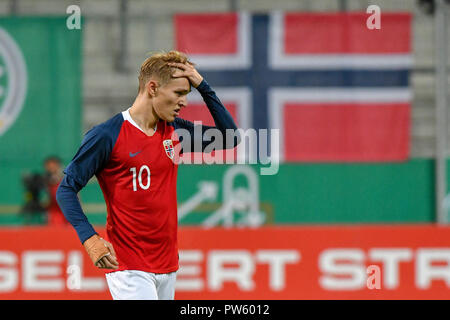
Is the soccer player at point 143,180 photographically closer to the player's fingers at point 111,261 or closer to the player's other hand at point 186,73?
the player's other hand at point 186,73

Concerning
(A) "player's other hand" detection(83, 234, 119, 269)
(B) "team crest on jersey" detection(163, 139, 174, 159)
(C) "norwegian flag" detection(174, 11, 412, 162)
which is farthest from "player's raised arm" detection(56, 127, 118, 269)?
(C) "norwegian flag" detection(174, 11, 412, 162)

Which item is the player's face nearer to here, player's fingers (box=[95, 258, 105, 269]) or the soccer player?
the soccer player

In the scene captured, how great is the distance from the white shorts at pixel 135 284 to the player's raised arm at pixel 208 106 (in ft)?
2.59

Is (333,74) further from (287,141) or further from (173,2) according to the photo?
(173,2)

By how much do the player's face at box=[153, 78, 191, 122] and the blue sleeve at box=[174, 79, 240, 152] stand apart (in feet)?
0.42

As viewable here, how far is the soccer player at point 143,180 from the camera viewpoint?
12.4 feet

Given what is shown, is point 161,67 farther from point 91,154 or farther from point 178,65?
point 91,154

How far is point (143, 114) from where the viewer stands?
3891 mm

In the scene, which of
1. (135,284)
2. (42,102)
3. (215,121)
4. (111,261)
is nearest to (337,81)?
(42,102)

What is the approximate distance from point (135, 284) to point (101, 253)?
1.04ft

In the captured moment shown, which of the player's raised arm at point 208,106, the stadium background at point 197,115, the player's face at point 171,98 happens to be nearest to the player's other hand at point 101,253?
the player's face at point 171,98

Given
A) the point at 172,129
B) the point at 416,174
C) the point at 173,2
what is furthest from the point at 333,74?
the point at 172,129

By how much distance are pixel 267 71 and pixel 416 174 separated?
2.73m

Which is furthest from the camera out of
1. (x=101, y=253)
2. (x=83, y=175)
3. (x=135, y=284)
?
(x=135, y=284)
